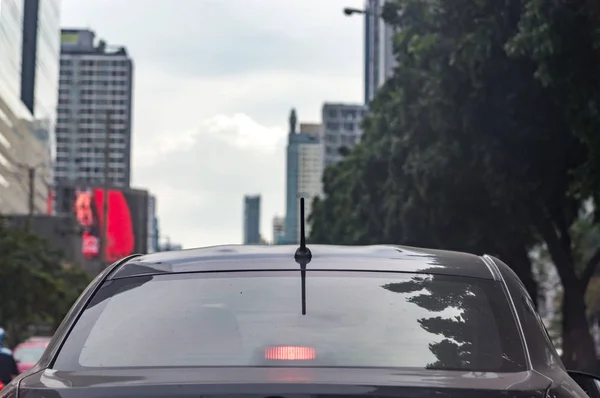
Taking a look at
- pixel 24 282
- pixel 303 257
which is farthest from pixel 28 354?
pixel 24 282

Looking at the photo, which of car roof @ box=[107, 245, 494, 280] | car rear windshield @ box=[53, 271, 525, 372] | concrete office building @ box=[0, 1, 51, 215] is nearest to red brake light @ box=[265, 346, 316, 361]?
car rear windshield @ box=[53, 271, 525, 372]

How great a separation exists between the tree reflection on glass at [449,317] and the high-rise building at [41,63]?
101874 mm

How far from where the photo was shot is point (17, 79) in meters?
101

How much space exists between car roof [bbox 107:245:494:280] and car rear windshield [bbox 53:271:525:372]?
51mm

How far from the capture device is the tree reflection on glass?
11.6 ft

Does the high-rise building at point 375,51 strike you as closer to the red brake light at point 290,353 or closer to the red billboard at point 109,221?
the red billboard at point 109,221

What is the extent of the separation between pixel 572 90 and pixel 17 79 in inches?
3358

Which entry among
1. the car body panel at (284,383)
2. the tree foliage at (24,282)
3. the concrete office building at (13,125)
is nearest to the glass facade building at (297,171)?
the concrete office building at (13,125)

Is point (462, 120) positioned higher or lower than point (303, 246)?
higher

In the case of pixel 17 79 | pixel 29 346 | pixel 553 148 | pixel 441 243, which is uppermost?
pixel 17 79

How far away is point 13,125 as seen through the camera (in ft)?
320

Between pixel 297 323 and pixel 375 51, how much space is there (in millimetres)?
174991

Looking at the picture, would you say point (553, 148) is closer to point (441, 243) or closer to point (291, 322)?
point (441, 243)

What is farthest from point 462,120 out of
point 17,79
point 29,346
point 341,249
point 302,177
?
point 302,177
